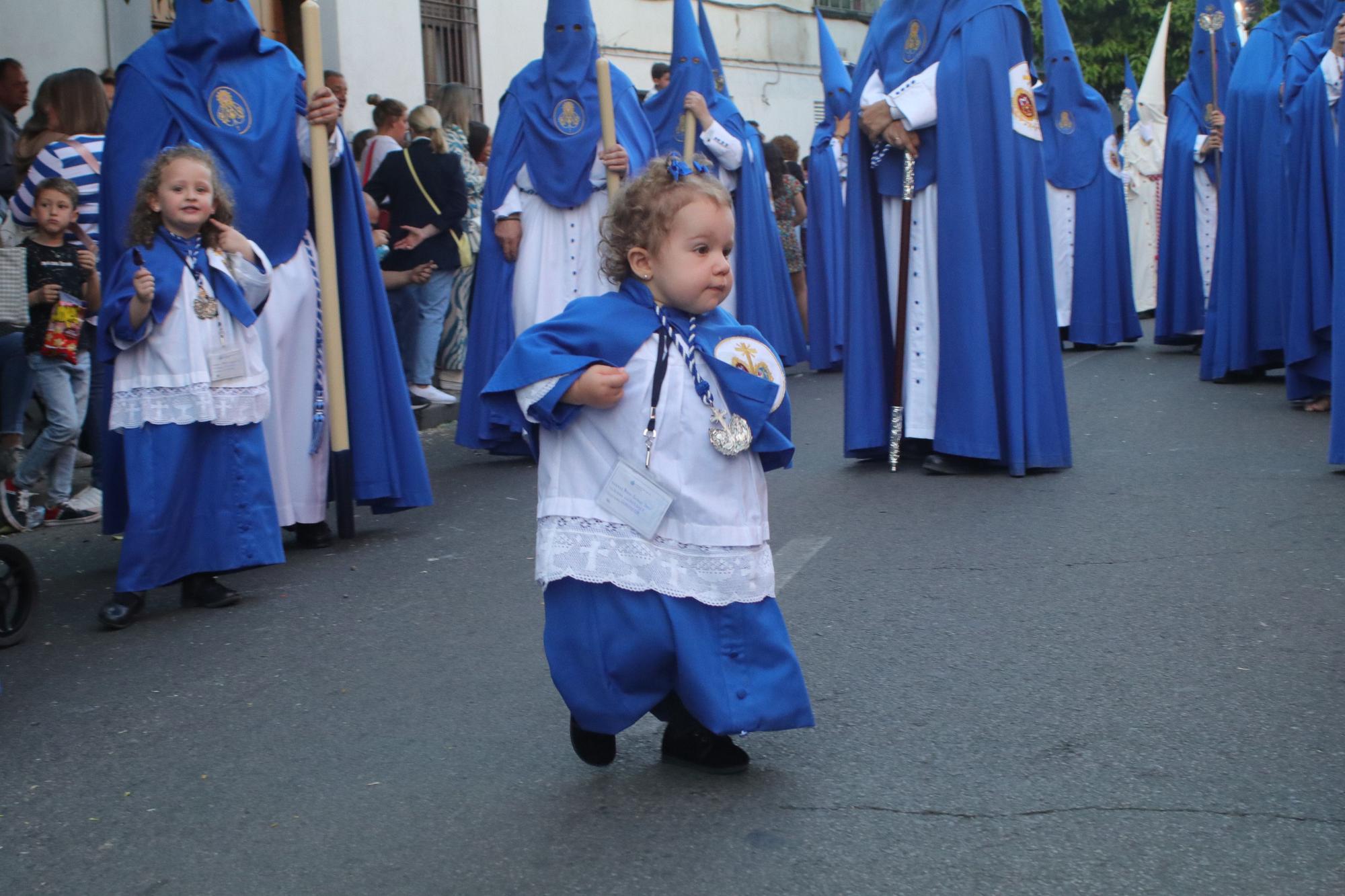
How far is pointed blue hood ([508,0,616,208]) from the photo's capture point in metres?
8.41

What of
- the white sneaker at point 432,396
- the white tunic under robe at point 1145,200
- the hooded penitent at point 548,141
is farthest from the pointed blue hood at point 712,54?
the white tunic under robe at point 1145,200

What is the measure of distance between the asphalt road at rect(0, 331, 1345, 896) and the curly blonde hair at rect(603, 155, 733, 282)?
113 cm

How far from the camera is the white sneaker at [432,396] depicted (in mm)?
10789

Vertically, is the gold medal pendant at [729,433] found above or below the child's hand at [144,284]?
below

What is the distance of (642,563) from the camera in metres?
3.39

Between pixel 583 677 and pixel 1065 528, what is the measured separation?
9.78 ft

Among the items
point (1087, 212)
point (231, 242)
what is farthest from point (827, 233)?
point (231, 242)

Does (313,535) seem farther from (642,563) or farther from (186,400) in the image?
(642,563)

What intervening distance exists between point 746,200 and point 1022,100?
15.9ft

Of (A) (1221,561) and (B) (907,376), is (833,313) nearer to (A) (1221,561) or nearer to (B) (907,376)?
(B) (907,376)

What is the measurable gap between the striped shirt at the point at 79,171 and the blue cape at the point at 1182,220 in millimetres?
8438

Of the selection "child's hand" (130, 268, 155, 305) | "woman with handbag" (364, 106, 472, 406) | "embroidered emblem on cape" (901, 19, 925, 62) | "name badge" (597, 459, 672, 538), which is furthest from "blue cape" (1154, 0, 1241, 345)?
"name badge" (597, 459, 672, 538)

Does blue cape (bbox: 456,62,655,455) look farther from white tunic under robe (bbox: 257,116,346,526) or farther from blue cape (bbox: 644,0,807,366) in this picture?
blue cape (bbox: 644,0,807,366)

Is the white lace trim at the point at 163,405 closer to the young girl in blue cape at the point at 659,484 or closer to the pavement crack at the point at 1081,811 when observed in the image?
the young girl in blue cape at the point at 659,484
